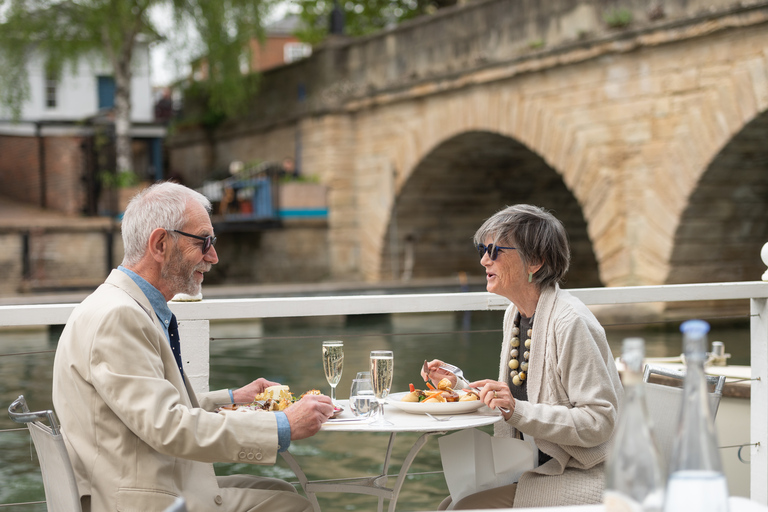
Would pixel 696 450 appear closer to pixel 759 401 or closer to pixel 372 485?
pixel 372 485

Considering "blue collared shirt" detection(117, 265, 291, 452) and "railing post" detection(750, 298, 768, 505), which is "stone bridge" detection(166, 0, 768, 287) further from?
"blue collared shirt" detection(117, 265, 291, 452)

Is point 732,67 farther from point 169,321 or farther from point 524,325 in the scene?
point 169,321

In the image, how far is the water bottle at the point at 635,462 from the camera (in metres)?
1.30

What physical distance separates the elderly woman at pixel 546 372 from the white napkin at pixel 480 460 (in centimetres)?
4

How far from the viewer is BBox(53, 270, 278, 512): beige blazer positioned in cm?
213

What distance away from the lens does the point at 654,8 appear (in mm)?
11414

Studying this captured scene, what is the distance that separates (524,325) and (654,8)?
9.58 m

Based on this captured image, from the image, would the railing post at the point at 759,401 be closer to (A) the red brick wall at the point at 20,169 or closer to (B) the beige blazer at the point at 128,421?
(B) the beige blazer at the point at 128,421

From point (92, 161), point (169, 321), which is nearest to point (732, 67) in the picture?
point (169, 321)

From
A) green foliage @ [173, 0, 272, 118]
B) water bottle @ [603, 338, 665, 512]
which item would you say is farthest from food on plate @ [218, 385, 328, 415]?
green foliage @ [173, 0, 272, 118]

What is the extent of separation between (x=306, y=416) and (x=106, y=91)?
92.2ft

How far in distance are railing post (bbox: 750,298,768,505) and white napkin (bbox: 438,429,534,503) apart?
4.09 ft

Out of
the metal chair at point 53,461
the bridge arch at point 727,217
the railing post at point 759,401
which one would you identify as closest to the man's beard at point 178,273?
the metal chair at point 53,461

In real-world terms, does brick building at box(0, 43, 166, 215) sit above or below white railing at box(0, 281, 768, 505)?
above
